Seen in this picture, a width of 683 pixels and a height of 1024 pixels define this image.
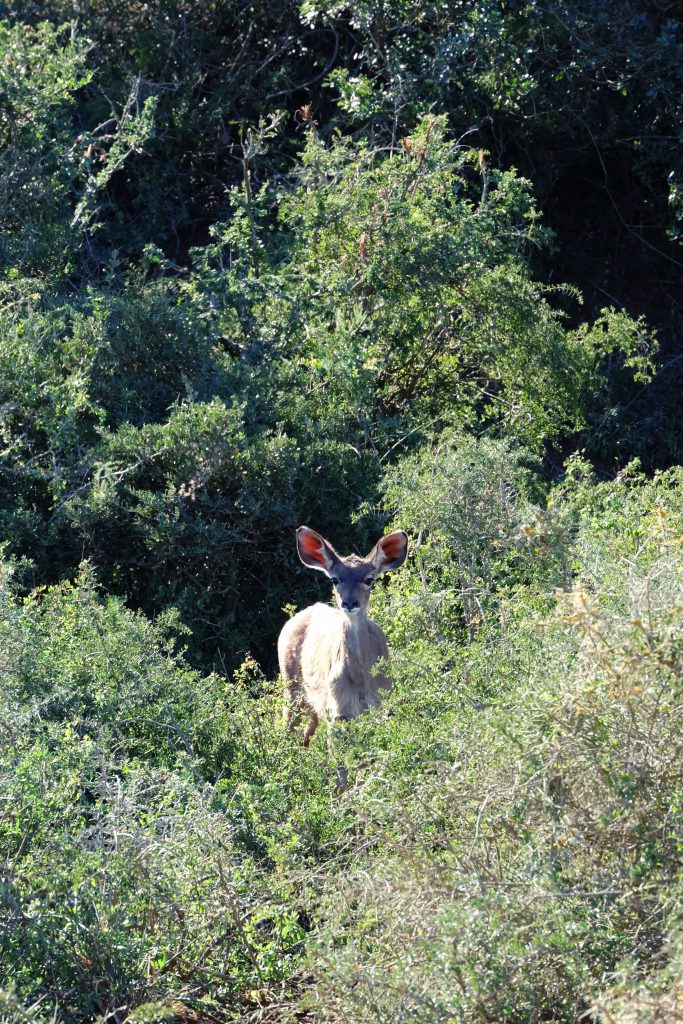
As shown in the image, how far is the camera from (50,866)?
4.98m

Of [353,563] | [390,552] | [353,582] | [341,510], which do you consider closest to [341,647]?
[353,582]

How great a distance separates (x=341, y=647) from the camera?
7.29 metres

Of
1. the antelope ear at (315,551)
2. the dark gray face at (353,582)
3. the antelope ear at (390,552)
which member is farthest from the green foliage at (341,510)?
the antelope ear at (315,551)

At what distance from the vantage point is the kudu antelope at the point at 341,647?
23.7 ft

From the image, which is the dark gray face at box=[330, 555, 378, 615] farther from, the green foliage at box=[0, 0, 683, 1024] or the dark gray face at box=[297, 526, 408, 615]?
the green foliage at box=[0, 0, 683, 1024]

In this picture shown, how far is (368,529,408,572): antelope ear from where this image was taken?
7484 mm

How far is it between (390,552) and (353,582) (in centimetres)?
32

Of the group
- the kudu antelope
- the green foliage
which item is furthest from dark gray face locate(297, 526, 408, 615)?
Result: the green foliage

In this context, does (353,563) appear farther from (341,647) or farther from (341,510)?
(341,510)

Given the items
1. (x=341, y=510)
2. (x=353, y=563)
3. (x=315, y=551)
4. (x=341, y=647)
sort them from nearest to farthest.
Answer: (x=341, y=647) < (x=353, y=563) < (x=315, y=551) < (x=341, y=510)

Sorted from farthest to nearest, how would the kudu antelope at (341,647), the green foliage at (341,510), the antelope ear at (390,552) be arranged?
the antelope ear at (390,552) → the kudu antelope at (341,647) → the green foliage at (341,510)

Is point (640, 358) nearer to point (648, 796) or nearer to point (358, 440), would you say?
point (358, 440)

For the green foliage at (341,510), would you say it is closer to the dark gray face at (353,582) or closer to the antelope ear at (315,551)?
the dark gray face at (353,582)

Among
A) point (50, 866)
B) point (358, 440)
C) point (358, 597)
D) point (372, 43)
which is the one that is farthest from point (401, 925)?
point (372, 43)
